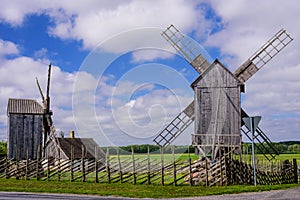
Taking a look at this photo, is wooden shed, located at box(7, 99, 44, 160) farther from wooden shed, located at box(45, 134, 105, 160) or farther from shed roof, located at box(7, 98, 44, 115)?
wooden shed, located at box(45, 134, 105, 160)

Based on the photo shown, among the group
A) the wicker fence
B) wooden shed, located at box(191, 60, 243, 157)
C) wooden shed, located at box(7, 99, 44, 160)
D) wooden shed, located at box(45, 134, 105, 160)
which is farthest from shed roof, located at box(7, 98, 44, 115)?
wooden shed, located at box(191, 60, 243, 157)

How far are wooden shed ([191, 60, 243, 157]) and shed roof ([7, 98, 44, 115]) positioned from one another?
48.1 ft

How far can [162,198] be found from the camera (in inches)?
548

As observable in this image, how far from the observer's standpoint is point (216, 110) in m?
24.0

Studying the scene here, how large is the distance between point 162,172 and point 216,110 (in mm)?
6431

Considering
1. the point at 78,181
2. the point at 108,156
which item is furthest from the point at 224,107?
the point at 78,181

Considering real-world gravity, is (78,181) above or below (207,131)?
below

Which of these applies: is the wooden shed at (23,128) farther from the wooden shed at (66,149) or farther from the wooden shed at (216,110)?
the wooden shed at (216,110)

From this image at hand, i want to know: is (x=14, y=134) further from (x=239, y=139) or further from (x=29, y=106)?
Result: (x=239, y=139)

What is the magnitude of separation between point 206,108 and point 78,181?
8.84 meters

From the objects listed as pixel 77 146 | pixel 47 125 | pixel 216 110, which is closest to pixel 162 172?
pixel 216 110

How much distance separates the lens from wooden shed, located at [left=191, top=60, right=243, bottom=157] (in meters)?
23.7

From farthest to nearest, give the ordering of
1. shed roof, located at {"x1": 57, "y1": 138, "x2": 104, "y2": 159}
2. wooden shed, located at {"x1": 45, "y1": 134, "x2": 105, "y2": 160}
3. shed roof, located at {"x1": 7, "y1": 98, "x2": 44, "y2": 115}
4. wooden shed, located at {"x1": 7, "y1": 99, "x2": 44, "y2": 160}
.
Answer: shed roof, located at {"x1": 57, "y1": 138, "x2": 104, "y2": 159} < wooden shed, located at {"x1": 45, "y1": 134, "x2": 105, "y2": 160} < shed roof, located at {"x1": 7, "y1": 98, "x2": 44, "y2": 115} < wooden shed, located at {"x1": 7, "y1": 99, "x2": 44, "y2": 160}

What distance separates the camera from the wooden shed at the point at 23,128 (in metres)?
31.7
